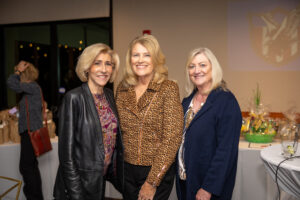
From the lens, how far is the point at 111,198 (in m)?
3.29

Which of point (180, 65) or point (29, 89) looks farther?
point (180, 65)

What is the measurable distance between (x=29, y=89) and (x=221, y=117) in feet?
7.02

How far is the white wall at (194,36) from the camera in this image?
12.3 ft

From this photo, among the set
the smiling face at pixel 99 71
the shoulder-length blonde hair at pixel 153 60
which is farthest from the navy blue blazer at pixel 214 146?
the smiling face at pixel 99 71

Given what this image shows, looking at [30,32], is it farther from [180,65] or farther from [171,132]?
[171,132]

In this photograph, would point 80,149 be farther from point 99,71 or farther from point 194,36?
point 194,36

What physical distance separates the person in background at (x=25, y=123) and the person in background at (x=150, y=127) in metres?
1.55

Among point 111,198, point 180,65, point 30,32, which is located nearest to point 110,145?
point 111,198

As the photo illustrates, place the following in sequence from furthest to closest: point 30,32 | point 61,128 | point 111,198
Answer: point 30,32
point 111,198
point 61,128

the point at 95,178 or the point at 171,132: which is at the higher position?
the point at 171,132

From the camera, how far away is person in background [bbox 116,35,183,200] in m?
1.60

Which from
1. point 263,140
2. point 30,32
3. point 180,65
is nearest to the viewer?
point 263,140

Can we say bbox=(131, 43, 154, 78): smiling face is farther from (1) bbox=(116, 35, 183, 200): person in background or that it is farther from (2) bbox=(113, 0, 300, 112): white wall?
(2) bbox=(113, 0, 300, 112): white wall

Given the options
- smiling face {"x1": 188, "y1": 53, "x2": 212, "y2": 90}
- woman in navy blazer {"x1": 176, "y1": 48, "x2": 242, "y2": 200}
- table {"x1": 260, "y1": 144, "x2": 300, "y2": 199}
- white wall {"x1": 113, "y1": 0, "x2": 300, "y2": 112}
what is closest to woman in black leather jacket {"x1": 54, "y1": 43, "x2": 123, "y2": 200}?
woman in navy blazer {"x1": 176, "y1": 48, "x2": 242, "y2": 200}
